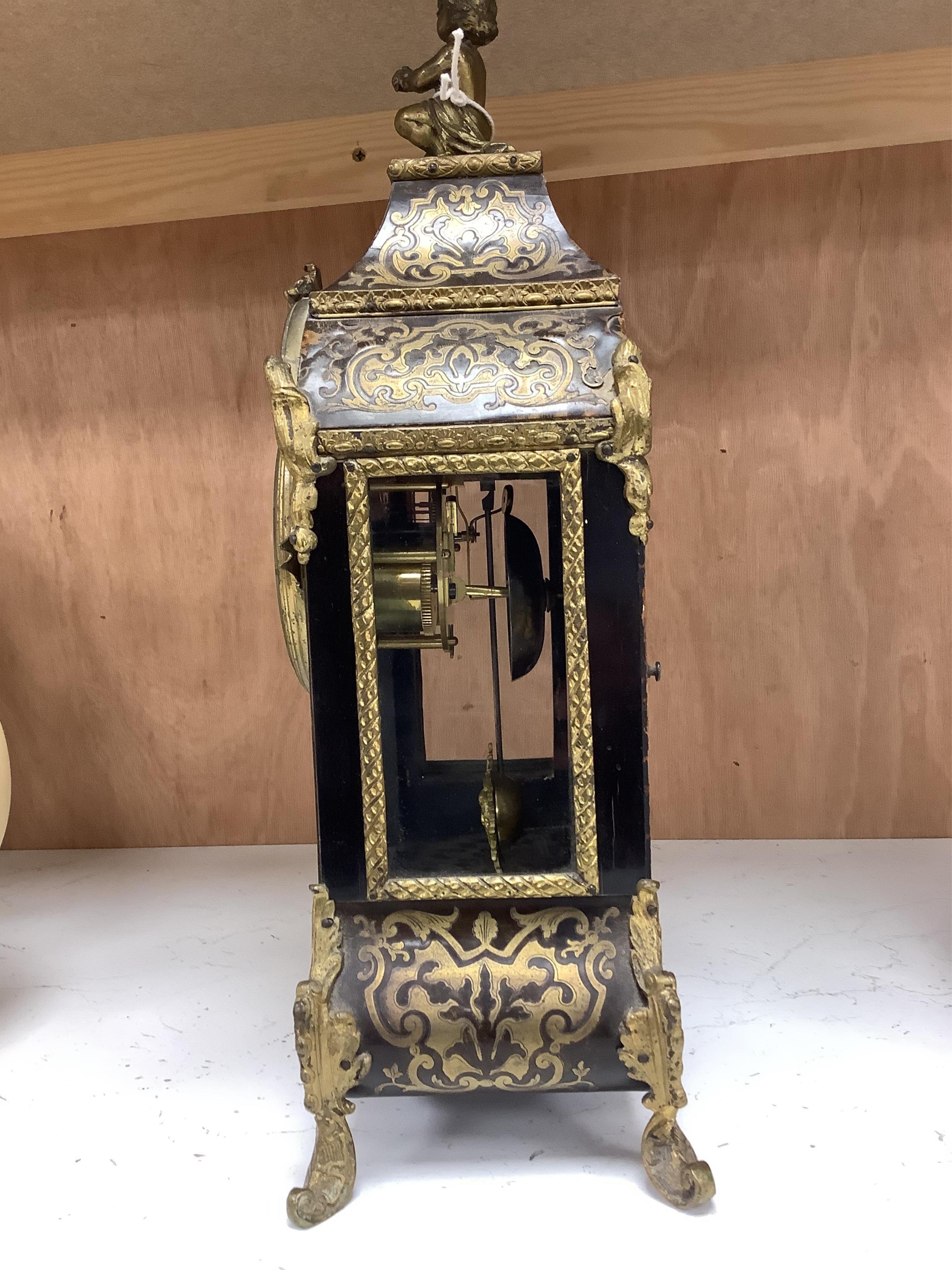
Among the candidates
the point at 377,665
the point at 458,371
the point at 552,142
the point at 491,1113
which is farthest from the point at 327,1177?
the point at 552,142

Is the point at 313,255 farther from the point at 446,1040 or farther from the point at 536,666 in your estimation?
the point at 446,1040

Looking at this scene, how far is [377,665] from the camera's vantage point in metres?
1.04

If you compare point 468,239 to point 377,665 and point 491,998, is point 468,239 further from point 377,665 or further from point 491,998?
point 491,998

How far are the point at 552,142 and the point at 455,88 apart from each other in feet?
1.85

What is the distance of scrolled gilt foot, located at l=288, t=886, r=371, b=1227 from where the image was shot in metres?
1.03

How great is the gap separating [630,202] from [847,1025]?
4.10 feet

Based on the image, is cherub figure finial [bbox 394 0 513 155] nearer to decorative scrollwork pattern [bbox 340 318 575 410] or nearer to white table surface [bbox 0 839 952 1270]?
decorative scrollwork pattern [bbox 340 318 575 410]

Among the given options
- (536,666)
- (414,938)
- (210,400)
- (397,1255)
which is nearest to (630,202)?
(210,400)

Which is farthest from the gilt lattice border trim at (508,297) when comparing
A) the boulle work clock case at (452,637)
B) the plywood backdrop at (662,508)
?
the plywood backdrop at (662,508)

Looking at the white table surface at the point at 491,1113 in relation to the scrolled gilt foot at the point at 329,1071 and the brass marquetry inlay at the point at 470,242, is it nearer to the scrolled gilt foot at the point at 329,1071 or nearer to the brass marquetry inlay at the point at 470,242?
the scrolled gilt foot at the point at 329,1071

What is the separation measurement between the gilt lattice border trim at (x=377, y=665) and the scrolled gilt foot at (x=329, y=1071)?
4.4 inches

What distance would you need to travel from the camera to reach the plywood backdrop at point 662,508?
1.70 metres

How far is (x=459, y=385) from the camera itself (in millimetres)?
1011

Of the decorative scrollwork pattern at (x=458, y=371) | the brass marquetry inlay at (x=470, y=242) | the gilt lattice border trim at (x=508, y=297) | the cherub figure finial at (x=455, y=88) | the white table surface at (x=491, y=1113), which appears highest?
the cherub figure finial at (x=455, y=88)
